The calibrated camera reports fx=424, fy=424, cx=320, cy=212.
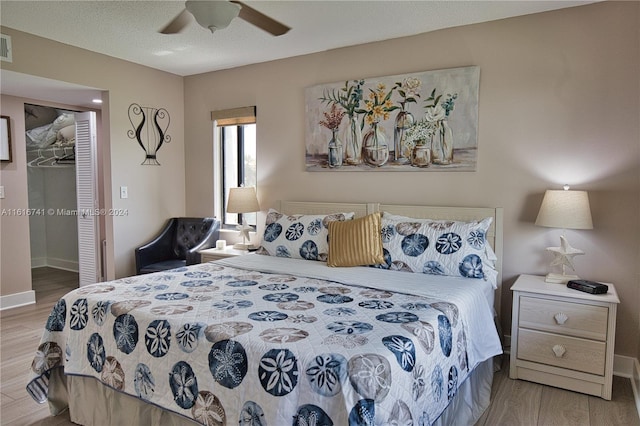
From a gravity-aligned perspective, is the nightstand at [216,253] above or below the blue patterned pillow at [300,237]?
below

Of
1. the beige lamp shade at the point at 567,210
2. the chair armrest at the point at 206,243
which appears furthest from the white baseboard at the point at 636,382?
the chair armrest at the point at 206,243

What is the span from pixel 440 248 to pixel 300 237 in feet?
3.64

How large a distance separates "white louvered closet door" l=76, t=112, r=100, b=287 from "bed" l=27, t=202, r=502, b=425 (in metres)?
2.36

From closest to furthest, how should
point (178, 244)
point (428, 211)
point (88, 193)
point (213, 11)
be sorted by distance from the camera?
1. point (213, 11)
2. point (428, 211)
3. point (178, 244)
4. point (88, 193)

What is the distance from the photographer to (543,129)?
2.93 meters

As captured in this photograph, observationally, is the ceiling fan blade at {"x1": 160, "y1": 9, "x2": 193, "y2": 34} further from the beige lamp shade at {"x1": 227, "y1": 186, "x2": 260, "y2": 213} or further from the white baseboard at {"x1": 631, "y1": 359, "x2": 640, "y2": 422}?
the white baseboard at {"x1": 631, "y1": 359, "x2": 640, "y2": 422}

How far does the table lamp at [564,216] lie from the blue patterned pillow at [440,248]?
354mm

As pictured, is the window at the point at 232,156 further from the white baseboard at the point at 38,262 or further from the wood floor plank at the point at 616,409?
the white baseboard at the point at 38,262

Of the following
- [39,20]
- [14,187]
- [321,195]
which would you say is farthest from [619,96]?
[14,187]

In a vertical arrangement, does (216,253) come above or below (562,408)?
above

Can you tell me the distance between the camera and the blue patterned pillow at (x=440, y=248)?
2.72 metres

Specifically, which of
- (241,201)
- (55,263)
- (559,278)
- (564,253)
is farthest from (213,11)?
(55,263)

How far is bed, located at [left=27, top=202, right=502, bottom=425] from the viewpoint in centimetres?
152

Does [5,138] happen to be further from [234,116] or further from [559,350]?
[559,350]
